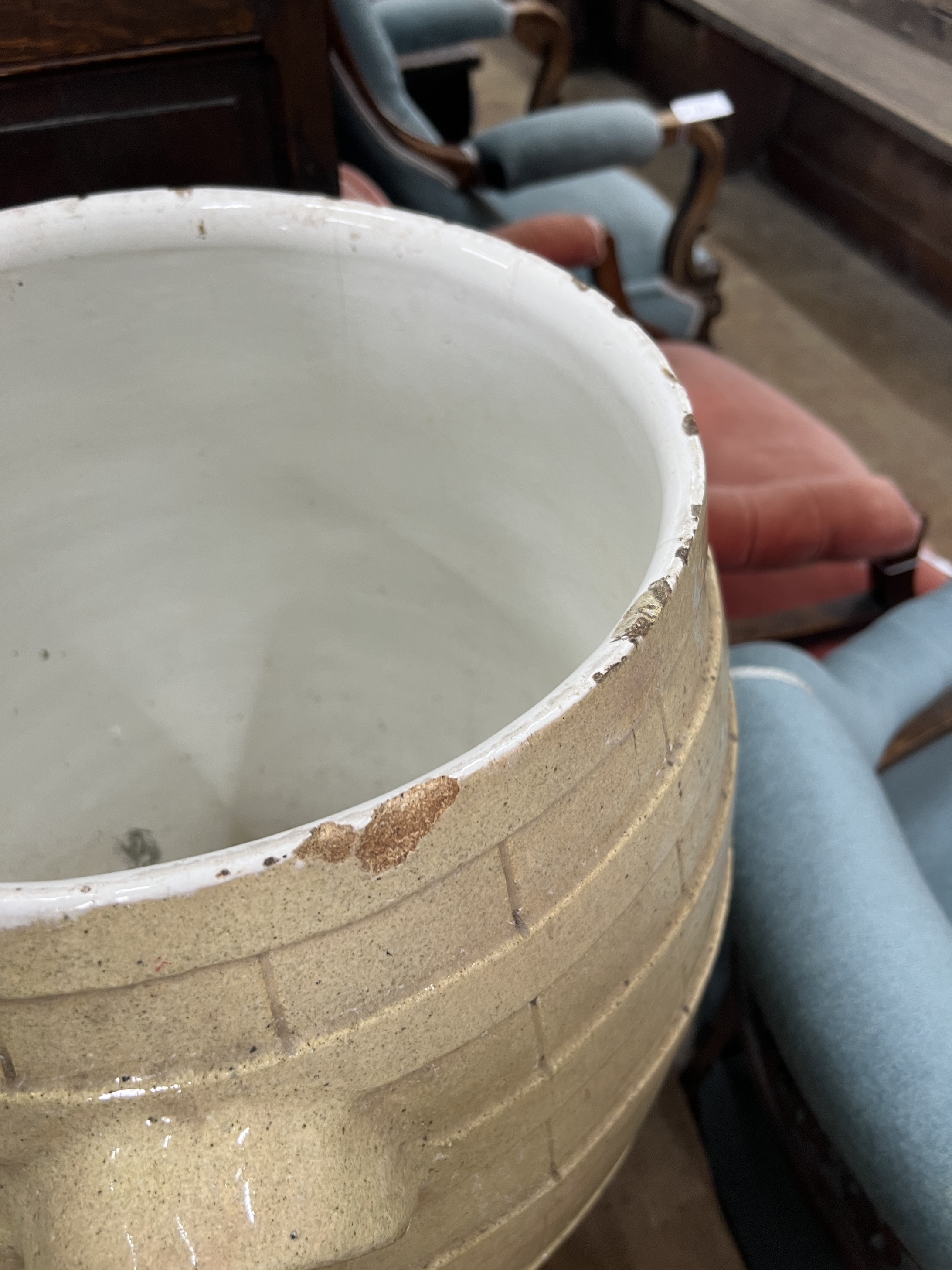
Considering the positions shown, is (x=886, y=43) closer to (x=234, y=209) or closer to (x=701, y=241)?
(x=234, y=209)

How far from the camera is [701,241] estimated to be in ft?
7.15

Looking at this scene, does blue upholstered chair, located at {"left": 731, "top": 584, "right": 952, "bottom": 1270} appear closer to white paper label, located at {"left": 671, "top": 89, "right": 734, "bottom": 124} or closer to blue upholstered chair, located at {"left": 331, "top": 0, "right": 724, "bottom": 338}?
blue upholstered chair, located at {"left": 331, "top": 0, "right": 724, "bottom": 338}

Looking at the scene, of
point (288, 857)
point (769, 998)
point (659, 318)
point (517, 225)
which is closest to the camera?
point (288, 857)

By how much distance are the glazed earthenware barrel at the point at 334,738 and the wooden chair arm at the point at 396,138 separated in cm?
100

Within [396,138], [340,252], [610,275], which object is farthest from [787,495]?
[396,138]

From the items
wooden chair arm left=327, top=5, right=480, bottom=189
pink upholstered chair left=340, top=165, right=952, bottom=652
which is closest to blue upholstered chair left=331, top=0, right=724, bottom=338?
wooden chair arm left=327, top=5, right=480, bottom=189

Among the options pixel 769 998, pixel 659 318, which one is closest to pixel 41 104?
pixel 769 998

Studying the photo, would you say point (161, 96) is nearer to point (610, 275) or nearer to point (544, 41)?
point (610, 275)

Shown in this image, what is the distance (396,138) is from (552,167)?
0.71 ft

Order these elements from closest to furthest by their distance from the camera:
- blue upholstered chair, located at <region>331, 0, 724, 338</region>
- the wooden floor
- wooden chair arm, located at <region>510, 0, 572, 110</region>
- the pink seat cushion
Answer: the wooden floor
the pink seat cushion
blue upholstered chair, located at <region>331, 0, 724, 338</region>
wooden chair arm, located at <region>510, 0, 572, 110</region>

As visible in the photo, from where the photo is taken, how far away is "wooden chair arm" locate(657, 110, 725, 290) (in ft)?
4.91

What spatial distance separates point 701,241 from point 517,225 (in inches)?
42.8

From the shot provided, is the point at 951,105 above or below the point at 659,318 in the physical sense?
above

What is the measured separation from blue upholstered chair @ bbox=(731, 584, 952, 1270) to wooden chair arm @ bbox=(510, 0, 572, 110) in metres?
1.67
